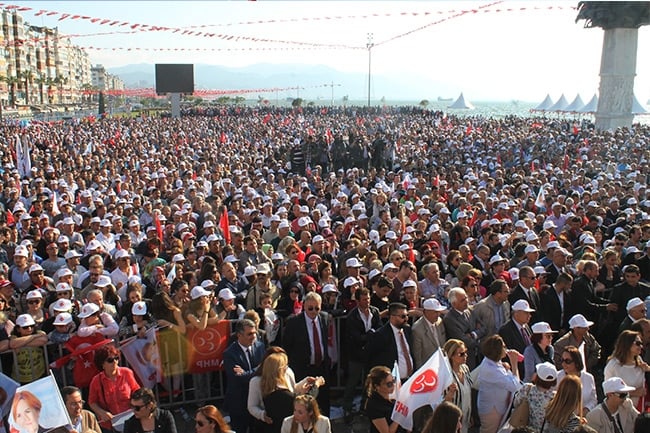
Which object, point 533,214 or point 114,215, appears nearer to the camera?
Result: point 114,215

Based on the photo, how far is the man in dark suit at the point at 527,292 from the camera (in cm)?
723

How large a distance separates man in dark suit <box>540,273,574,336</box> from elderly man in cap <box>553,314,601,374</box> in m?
1.00

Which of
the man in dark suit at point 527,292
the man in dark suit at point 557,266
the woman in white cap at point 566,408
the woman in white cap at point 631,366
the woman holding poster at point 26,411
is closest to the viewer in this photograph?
the woman holding poster at point 26,411

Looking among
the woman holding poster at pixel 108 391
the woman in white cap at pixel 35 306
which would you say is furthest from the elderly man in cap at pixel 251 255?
the woman holding poster at pixel 108 391

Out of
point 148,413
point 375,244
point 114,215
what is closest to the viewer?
point 148,413

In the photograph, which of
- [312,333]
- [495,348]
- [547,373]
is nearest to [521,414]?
[547,373]

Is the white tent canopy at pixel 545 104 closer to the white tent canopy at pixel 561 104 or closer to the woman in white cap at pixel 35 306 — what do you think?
the white tent canopy at pixel 561 104

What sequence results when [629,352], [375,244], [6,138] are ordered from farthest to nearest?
[6,138] → [375,244] → [629,352]

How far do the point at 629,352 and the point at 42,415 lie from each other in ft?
15.9

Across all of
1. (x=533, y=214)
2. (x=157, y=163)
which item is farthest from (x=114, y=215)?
(x=157, y=163)

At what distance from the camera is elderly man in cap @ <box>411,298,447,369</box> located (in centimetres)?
627

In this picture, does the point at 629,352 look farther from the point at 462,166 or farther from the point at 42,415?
the point at 462,166

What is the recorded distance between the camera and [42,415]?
4.42 meters

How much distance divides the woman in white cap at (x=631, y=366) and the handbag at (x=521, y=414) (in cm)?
105
